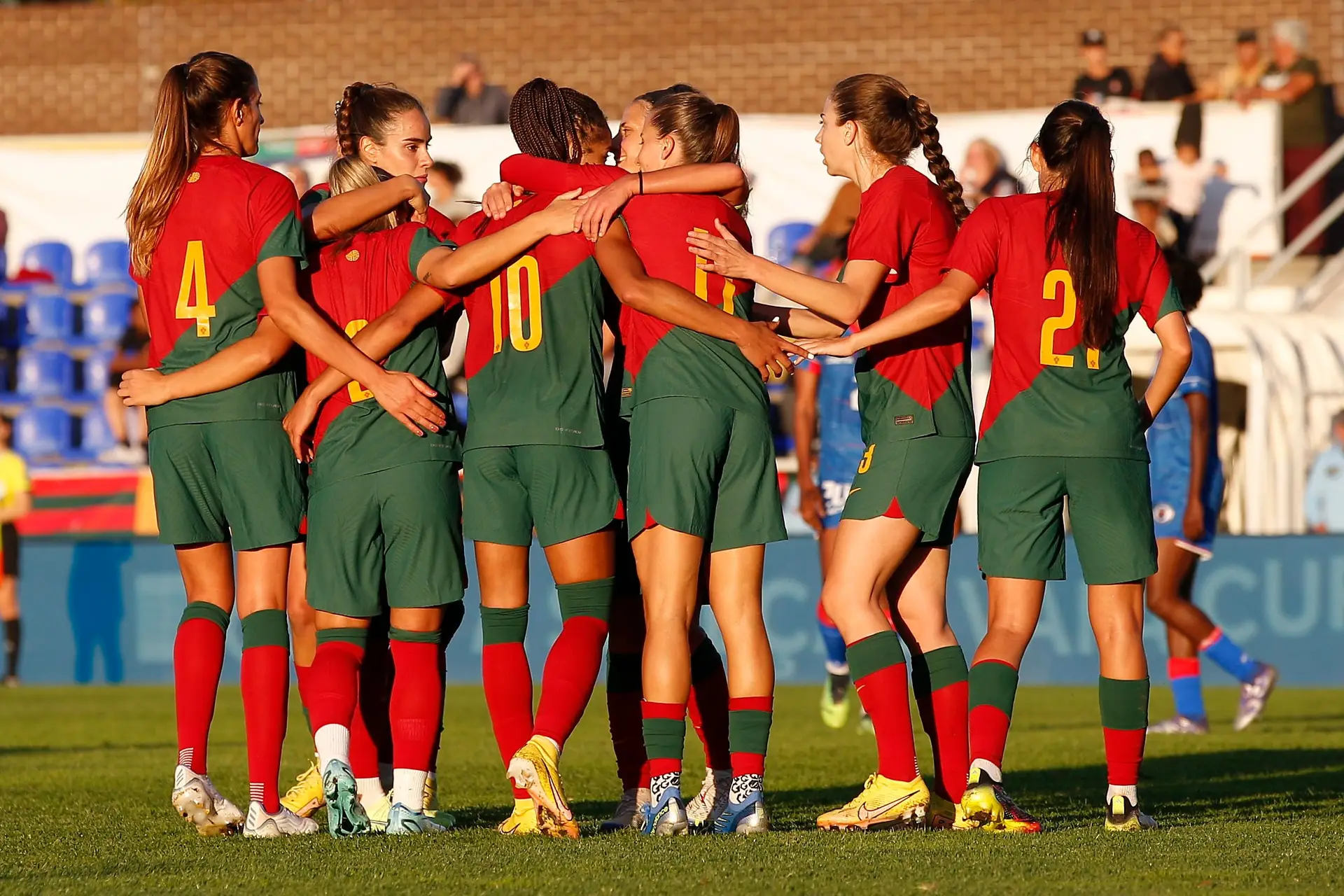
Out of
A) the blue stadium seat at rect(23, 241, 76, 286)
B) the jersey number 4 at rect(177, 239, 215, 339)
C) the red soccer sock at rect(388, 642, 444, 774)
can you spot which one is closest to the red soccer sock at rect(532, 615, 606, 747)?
the red soccer sock at rect(388, 642, 444, 774)

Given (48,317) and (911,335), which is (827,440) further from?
(48,317)

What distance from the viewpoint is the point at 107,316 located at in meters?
20.0

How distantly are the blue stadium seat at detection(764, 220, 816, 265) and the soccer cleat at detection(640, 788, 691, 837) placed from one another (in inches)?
533

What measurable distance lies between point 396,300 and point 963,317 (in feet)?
5.78

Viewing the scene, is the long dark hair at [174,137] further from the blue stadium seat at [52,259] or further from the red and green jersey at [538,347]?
the blue stadium seat at [52,259]

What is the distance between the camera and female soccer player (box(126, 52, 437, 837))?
5.72m

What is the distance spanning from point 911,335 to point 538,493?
122cm

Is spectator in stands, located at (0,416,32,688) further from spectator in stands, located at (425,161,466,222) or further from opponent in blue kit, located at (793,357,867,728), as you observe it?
opponent in blue kit, located at (793,357,867,728)

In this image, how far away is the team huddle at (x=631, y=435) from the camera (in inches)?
217

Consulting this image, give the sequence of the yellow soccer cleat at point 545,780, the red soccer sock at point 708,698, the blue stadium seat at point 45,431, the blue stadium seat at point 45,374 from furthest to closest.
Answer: the blue stadium seat at point 45,374
the blue stadium seat at point 45,431
the red soccer sock at point 708,698
the yellow soccer cleat at point 545,780

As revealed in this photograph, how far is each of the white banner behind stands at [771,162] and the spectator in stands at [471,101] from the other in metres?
0.39

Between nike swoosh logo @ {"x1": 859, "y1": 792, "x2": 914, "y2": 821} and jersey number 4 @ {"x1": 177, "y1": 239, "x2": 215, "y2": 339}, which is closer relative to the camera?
nike swoosh logo @ {"x1": 859, "y1": 792, "x2": 914, "y2": 821}

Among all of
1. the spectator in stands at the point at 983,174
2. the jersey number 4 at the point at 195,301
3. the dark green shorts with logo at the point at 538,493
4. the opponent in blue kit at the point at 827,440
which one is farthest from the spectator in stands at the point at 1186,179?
the jersey number 4 at the point at 195,301

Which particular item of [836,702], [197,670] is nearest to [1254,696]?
[836,702]
